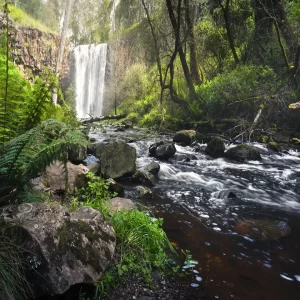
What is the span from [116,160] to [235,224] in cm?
316

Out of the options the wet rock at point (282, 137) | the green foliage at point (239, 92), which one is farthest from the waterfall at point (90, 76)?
the wet rock at point (282, 137)

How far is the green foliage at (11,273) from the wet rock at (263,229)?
10.2 ft

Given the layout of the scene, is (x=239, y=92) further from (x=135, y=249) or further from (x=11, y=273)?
(x=11, y=273)

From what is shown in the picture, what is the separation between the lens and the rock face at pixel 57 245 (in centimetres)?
198

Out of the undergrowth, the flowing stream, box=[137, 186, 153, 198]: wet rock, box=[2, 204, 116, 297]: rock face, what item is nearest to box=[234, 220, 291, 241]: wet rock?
the flowing stream

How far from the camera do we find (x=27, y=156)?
2420mm

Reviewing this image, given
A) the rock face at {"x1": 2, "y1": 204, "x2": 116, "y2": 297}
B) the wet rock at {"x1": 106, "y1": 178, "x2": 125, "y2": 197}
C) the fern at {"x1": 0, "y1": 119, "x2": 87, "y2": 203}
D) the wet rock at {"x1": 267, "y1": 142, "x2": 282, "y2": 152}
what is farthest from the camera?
the wet rock at {"x1": 267, "y1": 142, "x2": 282, "y2": 152}

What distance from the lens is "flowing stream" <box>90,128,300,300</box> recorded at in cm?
287

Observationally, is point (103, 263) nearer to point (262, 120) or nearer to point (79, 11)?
point (262, 120)

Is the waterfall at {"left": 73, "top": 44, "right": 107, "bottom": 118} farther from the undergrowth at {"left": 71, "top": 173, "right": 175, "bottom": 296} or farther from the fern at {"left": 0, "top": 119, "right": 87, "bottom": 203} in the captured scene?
the fern at {"left": 0, "top": 119, "right": 87, "bottom": 203}

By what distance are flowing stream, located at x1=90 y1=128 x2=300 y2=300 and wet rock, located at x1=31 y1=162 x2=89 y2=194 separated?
1092 millimetres

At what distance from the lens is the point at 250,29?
1563cm

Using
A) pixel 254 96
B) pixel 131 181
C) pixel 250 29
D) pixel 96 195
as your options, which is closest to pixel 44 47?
pixel 250 29

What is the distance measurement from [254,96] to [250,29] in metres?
5.23
